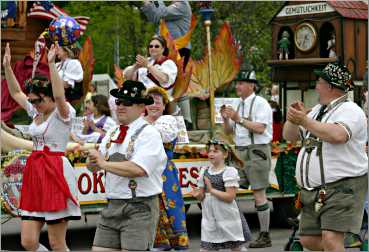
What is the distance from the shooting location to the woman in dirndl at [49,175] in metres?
7.57

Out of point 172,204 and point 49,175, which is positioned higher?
point 49,175

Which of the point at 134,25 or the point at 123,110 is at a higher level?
the point at 134,25

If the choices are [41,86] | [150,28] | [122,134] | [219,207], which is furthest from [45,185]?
[150,28]

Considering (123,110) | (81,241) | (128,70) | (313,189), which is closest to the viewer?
(123,110)

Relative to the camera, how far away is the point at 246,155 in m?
10.7

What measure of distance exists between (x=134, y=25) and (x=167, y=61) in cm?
1913

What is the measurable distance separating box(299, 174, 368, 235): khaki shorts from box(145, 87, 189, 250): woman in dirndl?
6.55ft

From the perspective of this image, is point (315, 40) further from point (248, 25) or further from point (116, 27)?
point (116, 27)

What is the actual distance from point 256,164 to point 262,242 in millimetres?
909

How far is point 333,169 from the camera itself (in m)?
7.07

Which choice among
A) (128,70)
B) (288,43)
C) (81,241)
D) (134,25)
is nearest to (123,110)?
(128,70)

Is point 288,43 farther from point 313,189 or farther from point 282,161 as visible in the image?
point 313,189

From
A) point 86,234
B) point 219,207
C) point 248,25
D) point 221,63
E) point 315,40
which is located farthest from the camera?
point 248,25

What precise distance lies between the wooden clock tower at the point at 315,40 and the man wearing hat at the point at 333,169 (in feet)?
22.4
